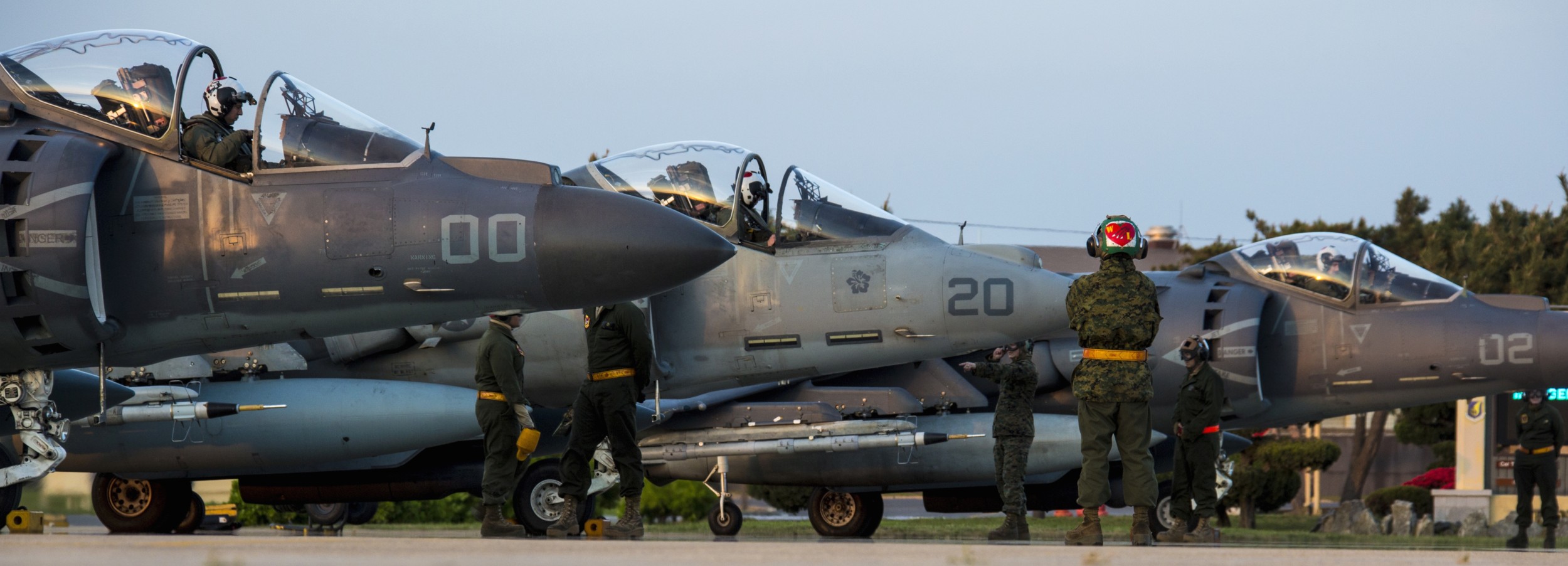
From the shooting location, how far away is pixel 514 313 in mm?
7809

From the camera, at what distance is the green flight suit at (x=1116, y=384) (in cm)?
786

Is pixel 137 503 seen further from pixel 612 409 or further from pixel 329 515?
pixel 612 409

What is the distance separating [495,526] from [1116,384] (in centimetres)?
366

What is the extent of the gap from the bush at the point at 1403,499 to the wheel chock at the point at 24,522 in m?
20.1

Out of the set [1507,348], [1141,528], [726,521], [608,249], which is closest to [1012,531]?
[726,521]

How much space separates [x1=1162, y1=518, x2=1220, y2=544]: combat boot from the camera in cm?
1020

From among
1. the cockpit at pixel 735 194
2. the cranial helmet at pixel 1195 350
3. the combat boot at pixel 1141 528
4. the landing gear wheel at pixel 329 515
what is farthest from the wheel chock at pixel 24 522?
the cranial helmet at pixel 1195 350

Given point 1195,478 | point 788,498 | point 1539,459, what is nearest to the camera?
point 1195,478

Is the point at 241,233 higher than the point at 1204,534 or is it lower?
higher

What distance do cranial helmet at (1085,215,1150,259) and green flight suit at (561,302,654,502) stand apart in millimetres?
2770

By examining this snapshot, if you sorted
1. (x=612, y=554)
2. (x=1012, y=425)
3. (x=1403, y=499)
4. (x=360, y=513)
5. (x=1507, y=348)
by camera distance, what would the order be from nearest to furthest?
(x=612, y=554)
(x=1012, y=425)
(x=1507, y=348)
(x=360, y=513)
(x=1403, y=499)

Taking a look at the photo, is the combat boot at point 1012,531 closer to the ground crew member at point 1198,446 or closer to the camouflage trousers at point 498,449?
the ground crew member at point 1198,446

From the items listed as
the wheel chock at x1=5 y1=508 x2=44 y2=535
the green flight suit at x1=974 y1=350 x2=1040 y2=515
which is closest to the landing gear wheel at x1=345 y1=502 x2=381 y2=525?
the wheel chock at x1=5 y1=508 x2=44 y2=535

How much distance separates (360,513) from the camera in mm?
15656
